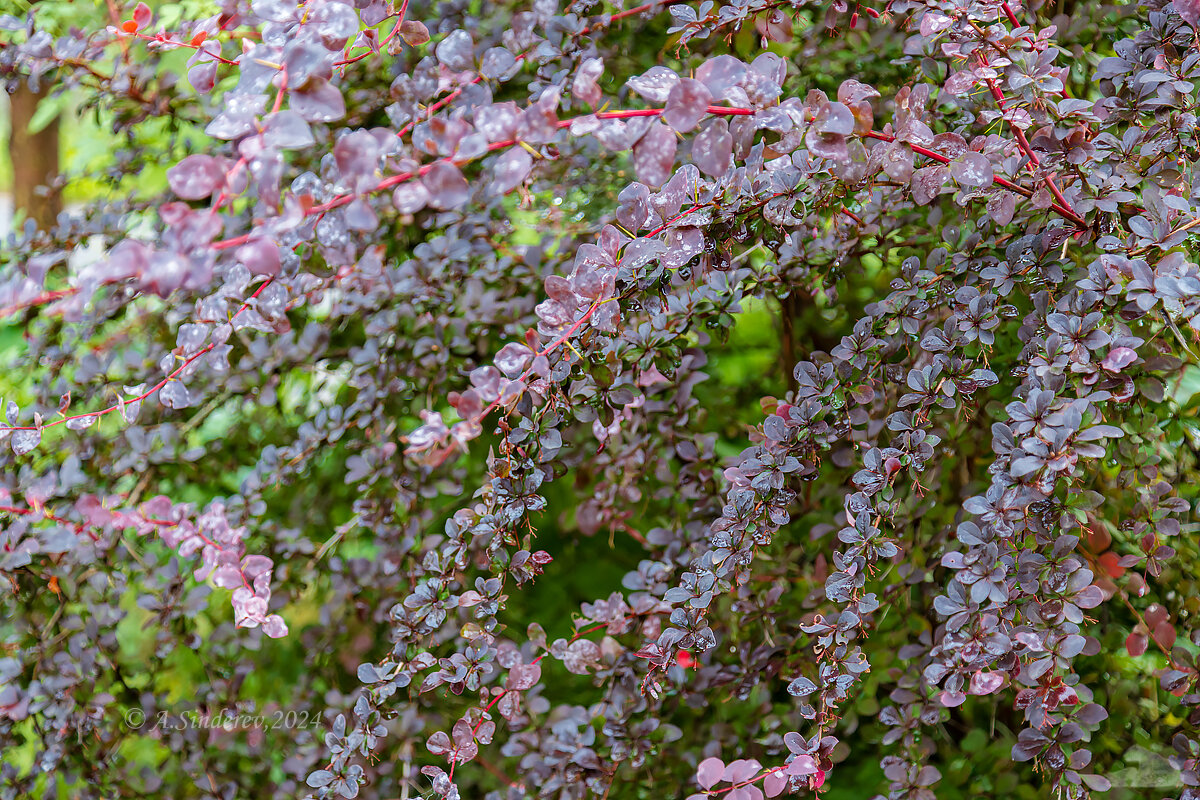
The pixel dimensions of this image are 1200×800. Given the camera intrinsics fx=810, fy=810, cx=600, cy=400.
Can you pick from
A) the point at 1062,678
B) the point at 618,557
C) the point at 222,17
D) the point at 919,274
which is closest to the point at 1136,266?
the point at 919,274

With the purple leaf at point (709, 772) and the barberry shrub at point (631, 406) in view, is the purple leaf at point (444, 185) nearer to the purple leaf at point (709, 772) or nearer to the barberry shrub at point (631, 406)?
the barberry shrub at point (631, 406)

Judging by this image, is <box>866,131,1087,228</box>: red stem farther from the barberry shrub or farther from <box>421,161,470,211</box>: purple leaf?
<box>421,161,470,211</box>: purple leaf

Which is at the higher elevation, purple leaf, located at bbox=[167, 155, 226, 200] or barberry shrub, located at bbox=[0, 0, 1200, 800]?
purple leaf, located at bbox=[167, 155, 226, 200]

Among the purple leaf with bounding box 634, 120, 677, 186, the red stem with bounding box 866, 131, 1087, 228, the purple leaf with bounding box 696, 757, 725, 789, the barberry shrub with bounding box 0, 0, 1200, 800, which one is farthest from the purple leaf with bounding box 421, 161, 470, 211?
the purple leaf with bounding box 696, 757, 725, 789

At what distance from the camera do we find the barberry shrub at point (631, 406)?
0.67 metres

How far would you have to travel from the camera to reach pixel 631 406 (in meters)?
0.91

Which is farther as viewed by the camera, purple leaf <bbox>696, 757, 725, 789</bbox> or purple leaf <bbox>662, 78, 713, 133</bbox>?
purple leaf <bbox>696, 757, 725, 789</bbox>

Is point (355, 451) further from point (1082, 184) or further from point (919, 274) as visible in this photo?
point (1082, 184)

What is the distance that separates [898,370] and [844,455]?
204 mm

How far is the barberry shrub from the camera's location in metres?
0.67

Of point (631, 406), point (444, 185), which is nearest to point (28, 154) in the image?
point (631, 406)

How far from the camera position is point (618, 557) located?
148 cm

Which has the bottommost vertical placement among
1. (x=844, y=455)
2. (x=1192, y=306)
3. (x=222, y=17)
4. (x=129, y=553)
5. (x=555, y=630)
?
(x=555, y=630)

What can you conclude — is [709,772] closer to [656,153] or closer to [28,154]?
[656,153]
